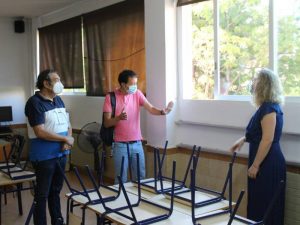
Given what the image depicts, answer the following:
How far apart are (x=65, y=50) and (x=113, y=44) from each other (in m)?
1.50

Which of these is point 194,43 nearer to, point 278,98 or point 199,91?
point 199,91

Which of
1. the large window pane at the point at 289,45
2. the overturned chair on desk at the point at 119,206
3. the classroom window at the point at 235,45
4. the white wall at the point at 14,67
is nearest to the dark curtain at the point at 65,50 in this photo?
the white wall at the point at 14,67

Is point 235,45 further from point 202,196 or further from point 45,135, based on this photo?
point 45,135

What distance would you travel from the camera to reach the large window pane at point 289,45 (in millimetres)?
3262

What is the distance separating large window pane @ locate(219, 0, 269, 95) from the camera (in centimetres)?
353

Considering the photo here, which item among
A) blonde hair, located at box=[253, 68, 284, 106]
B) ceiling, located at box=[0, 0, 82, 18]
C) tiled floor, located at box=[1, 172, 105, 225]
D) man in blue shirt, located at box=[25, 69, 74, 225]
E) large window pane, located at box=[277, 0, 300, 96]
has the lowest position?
tiled floor, located at box=[1, 172, 105, 225]

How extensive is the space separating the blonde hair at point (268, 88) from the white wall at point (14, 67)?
225 inches

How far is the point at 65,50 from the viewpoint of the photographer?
6.61m

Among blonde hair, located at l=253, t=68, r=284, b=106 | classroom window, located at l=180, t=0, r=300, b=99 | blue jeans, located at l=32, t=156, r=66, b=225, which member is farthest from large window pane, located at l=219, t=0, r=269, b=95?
blue jeans, located at l=32, t=156, r=66, b=225

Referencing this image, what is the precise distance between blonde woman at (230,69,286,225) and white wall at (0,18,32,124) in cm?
565

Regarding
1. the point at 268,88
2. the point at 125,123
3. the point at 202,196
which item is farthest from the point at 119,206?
the point at 125,123

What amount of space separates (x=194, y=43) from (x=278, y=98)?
1452 millimetres

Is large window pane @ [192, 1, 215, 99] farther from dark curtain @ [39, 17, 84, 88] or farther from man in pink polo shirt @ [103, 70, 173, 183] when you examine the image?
dark curtain @ [39, 17, 84, 88]

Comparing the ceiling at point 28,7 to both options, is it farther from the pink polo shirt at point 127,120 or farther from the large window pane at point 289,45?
the large window pane at point 289,45
